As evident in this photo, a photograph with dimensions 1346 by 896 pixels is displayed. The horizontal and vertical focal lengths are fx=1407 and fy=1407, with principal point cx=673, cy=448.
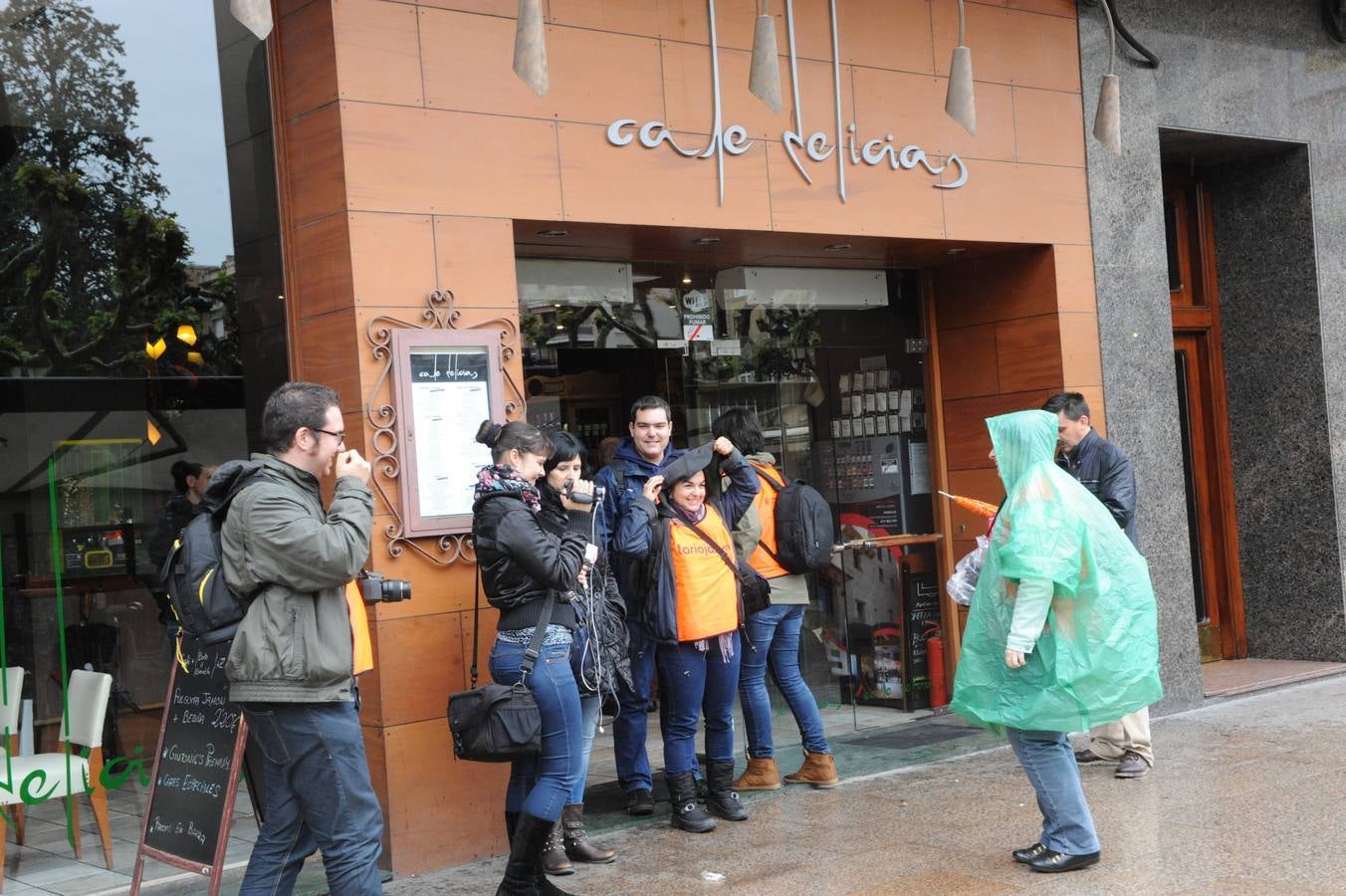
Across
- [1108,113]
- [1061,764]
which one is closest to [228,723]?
[1061,764]

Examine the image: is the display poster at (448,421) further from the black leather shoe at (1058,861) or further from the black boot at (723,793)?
the black leather shoe at (1058,861)

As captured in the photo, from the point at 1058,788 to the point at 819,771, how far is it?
1.81m

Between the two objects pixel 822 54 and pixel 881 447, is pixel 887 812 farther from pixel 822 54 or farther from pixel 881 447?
pixel 822 54

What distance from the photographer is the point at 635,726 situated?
6.63 meters

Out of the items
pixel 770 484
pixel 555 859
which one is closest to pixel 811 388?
pixel 770 484

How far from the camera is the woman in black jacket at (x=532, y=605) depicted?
16.0ft

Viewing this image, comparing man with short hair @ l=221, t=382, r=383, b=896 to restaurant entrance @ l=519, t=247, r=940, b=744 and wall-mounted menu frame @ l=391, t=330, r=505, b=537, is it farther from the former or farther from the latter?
restaurant entrance @ l=519, t=247, r=940, b=744

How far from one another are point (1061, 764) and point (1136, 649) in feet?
1.69

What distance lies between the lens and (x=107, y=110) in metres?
6.06

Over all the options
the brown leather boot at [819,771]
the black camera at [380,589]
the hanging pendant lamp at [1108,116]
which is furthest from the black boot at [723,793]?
the hanging pendant lamp at [1108,116]

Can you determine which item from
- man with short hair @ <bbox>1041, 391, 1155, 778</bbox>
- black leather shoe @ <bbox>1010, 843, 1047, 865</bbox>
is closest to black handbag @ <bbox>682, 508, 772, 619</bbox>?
black leather shoe @ <bbox>1010, 843, 1047, 865</bbox>

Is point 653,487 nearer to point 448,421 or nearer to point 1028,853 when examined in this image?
point 448,421

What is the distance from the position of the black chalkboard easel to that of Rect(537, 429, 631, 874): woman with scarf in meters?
1.20

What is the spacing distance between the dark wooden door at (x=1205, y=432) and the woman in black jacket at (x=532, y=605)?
6339mm
